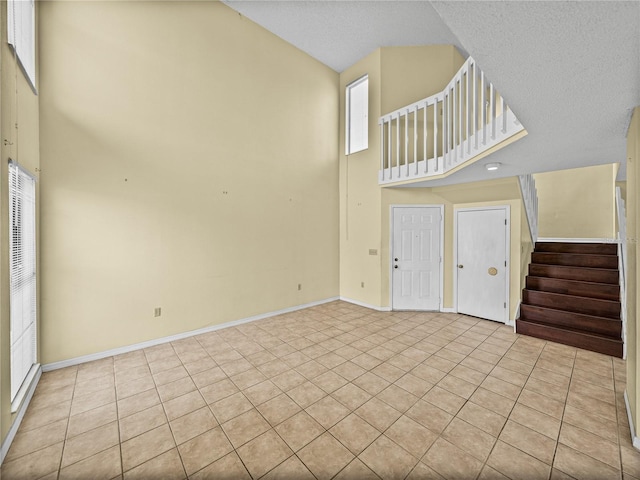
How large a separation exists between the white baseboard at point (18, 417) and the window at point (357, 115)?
571 centimetres

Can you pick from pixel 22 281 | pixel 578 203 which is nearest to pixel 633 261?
pixel 578 203

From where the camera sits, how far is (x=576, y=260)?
4.28 metres

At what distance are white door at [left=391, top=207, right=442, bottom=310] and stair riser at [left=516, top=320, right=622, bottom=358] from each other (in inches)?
55.9

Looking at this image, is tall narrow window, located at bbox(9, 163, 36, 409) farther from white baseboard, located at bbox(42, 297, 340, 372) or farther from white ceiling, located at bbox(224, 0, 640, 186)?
white ceiling, located at bbox(224, 0, 640, 186)

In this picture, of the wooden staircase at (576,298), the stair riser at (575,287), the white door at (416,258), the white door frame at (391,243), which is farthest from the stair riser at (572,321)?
the white door at (416,258)

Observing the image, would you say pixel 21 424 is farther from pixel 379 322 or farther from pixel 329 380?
pixel 379 322

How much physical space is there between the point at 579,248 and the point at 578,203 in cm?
228

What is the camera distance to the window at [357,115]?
5.65 metres

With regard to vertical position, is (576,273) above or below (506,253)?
below

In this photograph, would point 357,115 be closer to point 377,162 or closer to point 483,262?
point 377,162

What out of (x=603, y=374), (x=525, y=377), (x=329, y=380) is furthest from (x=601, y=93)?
(x=329, y=380)

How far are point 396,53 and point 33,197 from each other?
584 centimetres

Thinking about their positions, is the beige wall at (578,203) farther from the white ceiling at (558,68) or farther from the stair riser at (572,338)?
the stair riser at (572,338)

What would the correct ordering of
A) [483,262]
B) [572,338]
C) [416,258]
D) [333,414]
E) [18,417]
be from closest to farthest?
1. [18,417]
2. [333,414]
3. [572,338]
4. [483,262]
5. [416,258]
